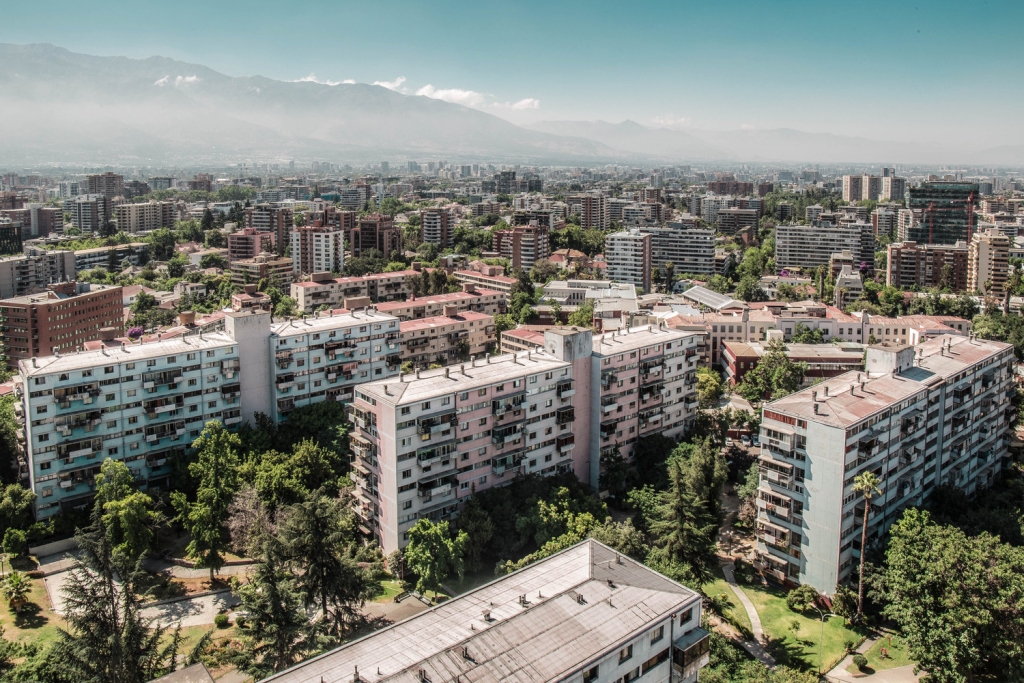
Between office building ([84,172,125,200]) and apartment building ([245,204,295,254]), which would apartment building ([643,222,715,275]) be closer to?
apartment building ([245,204,295,254])

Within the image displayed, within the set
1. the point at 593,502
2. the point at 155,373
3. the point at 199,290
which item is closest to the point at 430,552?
the point at 593,502

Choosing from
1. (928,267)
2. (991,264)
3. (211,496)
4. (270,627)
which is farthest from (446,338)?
(928,267)

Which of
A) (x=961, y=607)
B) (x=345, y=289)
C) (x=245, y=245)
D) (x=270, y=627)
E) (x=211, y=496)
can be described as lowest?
(x=961, y=607)

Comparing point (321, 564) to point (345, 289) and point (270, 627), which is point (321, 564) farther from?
point (345, 289)

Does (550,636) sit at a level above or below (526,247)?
below

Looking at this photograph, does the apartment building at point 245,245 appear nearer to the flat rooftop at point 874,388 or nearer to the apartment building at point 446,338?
the apartment building at point 446,338

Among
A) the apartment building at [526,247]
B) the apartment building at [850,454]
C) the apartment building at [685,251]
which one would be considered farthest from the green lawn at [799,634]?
the apartment building at [685,251]
